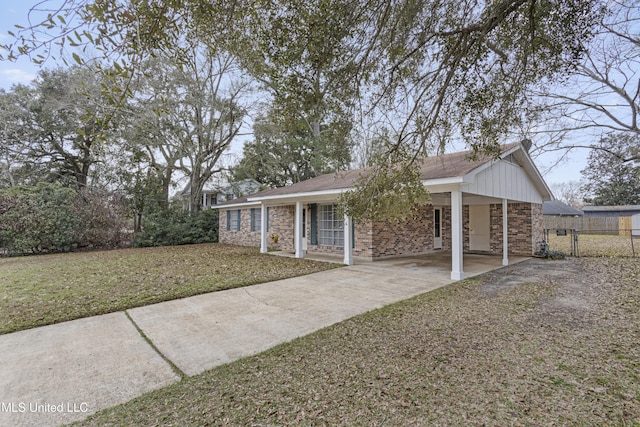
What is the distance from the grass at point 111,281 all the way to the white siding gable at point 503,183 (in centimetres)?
471

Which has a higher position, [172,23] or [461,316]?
[172,23]

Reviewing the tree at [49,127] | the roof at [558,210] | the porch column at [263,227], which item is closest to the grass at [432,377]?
the porch column at [263,227]

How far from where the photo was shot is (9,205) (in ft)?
41.1

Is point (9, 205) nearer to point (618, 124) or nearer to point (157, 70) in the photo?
point (157, 70)

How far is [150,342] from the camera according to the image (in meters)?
3.90

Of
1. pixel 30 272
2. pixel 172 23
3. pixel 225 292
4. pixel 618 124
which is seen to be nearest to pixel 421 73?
pixel 172 23

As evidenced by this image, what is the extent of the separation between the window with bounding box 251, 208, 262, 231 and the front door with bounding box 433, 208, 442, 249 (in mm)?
8143

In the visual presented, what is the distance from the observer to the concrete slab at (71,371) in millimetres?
2561

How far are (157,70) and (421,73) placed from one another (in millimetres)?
12432

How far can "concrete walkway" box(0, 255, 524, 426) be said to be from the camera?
107 inches

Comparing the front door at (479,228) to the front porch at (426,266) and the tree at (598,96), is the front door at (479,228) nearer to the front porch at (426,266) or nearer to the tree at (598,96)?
the front porch at (426,266)

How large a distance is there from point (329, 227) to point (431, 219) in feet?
14.4

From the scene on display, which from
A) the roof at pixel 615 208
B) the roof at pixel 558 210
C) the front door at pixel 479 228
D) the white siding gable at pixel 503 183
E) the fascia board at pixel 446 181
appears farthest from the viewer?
the roof at pixel 615 208

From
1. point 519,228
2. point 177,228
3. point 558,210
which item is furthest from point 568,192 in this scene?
point 177,228
